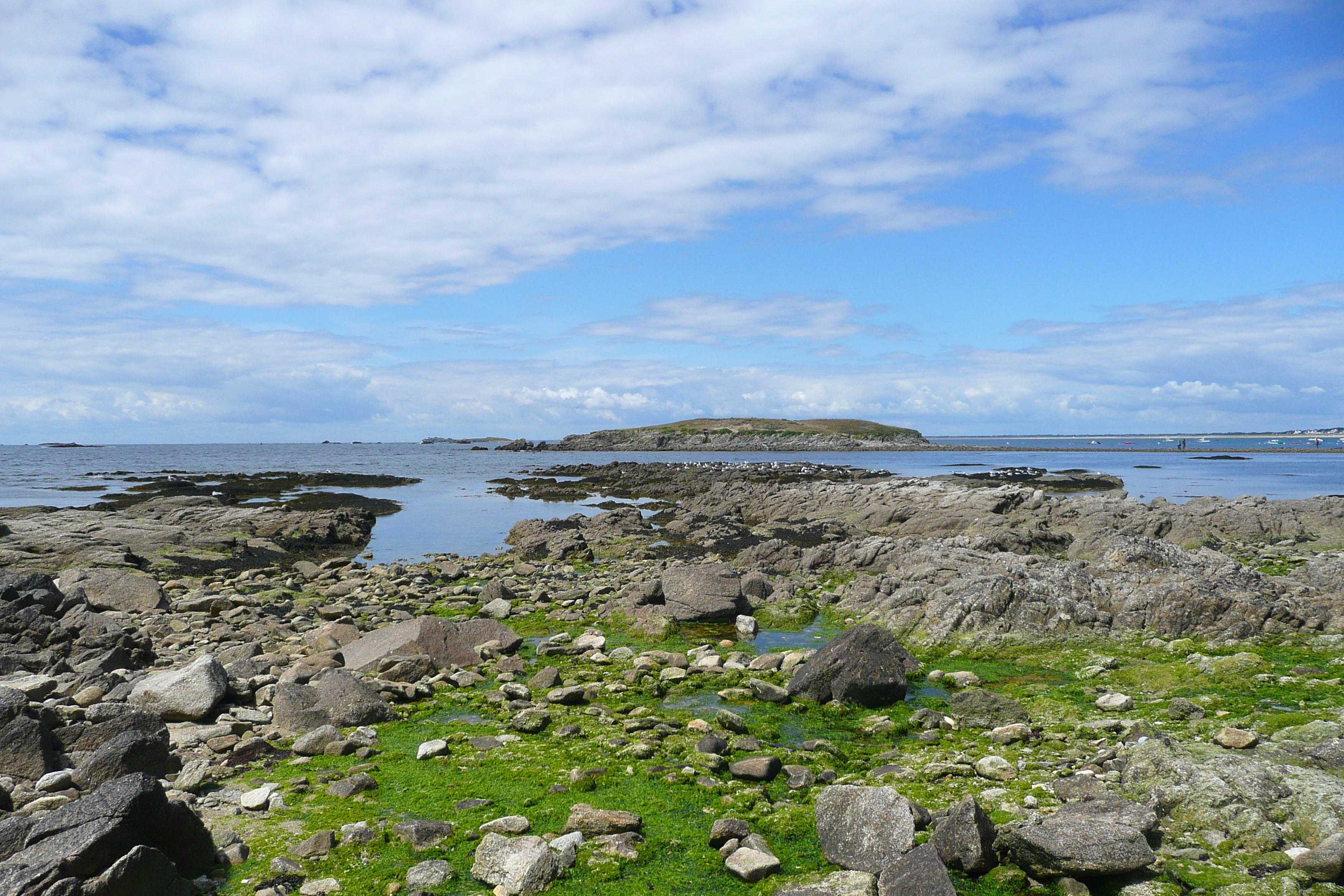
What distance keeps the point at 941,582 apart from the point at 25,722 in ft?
53.7

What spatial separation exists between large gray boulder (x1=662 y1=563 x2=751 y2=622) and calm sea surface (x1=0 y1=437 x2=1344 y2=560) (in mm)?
15979

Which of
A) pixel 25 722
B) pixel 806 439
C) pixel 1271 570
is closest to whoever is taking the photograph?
pixel 25 722

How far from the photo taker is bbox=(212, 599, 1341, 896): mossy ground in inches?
274

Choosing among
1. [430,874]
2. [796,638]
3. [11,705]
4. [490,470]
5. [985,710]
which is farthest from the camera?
[490,470]

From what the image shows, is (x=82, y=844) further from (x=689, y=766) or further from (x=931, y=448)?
(x=931, y=448)

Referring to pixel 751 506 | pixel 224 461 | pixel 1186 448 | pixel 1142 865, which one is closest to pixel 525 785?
pixel 1142 865

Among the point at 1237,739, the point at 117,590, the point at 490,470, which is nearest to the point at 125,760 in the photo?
the point at 1237,739

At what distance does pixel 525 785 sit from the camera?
8.72 m

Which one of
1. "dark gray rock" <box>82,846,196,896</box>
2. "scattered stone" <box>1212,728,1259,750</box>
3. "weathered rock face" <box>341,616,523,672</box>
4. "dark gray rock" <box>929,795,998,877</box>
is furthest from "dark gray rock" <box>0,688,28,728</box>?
"scattered stone" <box>1212,728,1259,750</box>

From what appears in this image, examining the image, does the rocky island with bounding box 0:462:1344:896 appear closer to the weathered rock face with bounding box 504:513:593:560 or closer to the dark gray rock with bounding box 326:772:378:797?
the dark gray rock with bounding box 326:772:378:797

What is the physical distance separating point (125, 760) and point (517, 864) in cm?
489

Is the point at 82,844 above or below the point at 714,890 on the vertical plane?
above

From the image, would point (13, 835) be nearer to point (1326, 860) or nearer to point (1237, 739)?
point (1326, 860)

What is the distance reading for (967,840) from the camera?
6555 mm
